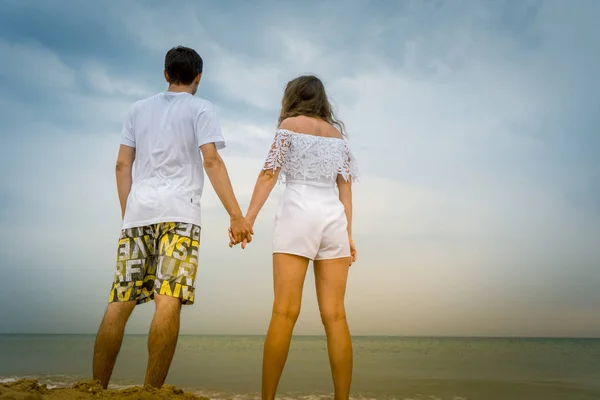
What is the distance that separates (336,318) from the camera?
355cm

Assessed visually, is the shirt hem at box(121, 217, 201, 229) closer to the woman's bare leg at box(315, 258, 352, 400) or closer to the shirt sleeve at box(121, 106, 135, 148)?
the shirt sleeve at box(121, 106, 135, 148)

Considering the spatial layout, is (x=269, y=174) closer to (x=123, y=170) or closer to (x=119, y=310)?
(x=123, y=170)

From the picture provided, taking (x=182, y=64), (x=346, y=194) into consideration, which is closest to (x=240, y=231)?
(x=346, y=194)

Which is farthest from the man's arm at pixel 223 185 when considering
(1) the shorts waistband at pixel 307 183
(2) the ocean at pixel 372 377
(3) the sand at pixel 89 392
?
(2) the ocean at pixel 372 377

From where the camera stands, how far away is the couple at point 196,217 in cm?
321

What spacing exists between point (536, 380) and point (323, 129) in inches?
322

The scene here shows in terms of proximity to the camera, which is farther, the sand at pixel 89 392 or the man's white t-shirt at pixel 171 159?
the man's white t-shirt at pixel 171 159

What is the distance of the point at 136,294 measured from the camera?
130 inches

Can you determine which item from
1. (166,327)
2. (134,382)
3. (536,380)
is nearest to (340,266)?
(166,327)

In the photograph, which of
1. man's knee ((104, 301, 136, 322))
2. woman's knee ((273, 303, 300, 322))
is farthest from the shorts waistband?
man's knee ((104, 301, 136, 322))

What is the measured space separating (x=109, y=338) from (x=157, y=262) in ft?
1.78

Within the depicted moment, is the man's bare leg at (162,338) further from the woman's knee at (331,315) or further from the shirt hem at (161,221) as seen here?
the woman's knee at (331,315)

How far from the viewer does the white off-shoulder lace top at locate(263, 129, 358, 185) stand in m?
3.62

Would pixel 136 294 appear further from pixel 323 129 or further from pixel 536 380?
pixel 536 380
